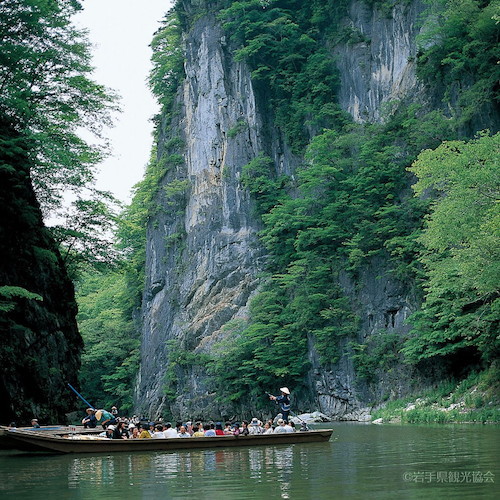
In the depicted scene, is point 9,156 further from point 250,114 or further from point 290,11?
point 290,11

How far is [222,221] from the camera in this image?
4997 centimetres

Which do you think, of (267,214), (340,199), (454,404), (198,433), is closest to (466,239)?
(454,404)

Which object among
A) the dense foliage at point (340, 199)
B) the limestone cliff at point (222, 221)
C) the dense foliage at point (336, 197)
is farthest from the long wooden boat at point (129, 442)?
the limestone cliff at point (222, 221)

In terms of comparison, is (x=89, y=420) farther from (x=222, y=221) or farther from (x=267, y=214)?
(x=222, y=221)

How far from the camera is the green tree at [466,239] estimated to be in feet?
68.8

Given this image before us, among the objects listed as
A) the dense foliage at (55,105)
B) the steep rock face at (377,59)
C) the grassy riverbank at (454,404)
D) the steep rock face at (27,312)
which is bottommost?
the grassy riverbank at (454,404)

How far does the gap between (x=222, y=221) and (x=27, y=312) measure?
27.5m

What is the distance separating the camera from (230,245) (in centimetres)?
4859

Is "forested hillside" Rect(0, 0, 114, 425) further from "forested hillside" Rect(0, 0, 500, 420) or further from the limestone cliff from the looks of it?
the limestone cliff

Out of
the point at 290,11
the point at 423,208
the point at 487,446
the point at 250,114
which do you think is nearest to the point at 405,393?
the point at 423,208

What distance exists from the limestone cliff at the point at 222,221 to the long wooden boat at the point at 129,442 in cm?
1818

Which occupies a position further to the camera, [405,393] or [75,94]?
[405,393]

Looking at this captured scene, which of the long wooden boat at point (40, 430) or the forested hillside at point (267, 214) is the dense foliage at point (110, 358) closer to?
the forested hillside at point (267, 214)

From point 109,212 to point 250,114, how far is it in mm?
22896
